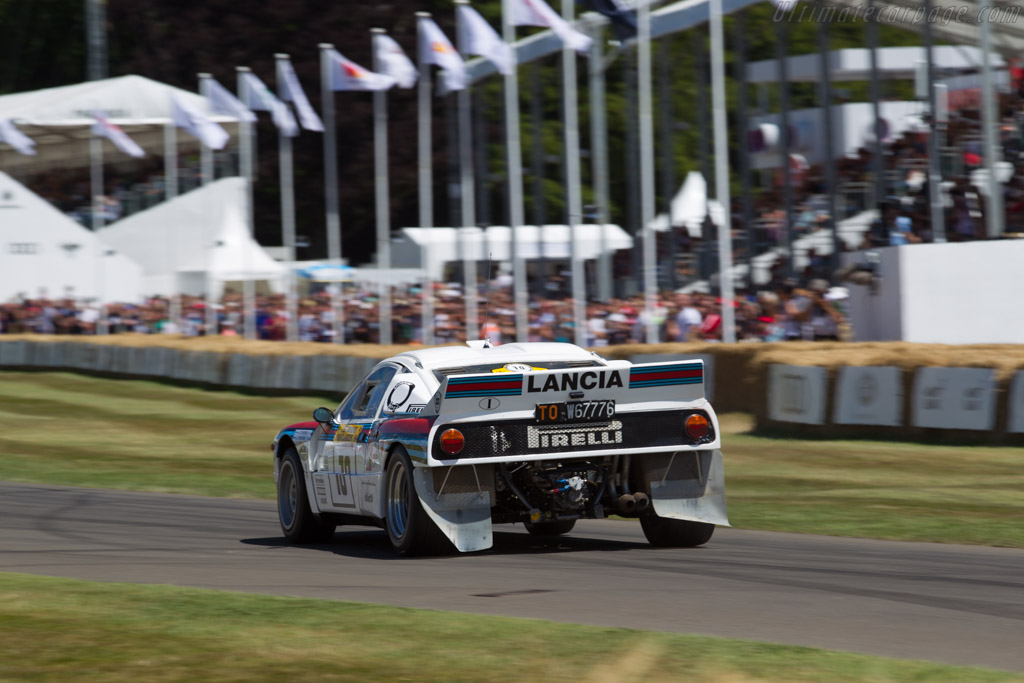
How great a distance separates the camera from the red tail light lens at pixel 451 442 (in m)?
9.32

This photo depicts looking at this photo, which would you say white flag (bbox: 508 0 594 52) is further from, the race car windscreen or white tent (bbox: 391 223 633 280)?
the race car windscreen

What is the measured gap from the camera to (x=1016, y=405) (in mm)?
17234

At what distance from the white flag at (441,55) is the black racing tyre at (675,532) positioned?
21799 millimetres

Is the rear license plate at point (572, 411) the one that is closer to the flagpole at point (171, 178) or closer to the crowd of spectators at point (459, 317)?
the crowd of spectators at point (459, 317)

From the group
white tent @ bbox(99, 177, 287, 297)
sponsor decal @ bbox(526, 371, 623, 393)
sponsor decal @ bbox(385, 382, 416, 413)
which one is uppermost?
white tent @ bbox(99, 177, 287, 297)

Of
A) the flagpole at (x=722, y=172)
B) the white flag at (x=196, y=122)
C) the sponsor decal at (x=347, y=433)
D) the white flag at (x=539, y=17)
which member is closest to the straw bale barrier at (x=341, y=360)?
the flagpole at (x=722, y=172)

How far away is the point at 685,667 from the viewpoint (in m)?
5.94

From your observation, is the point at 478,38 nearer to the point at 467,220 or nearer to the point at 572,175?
the point at 572,175

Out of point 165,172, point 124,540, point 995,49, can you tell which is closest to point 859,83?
point 995,49

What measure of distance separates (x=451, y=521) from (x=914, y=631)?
3468 millimetres

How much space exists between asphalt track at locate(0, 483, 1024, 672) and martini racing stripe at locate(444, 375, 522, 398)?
1.03 m

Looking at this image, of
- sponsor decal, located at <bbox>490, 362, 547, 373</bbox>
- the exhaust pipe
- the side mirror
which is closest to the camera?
the exhaust pipe

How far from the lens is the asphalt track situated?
6914 millimetres

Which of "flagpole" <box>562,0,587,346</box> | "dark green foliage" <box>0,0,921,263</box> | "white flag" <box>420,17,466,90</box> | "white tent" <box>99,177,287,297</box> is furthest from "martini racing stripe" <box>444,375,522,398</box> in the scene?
"dark green foliage" <box>0,0,921,263</box>
